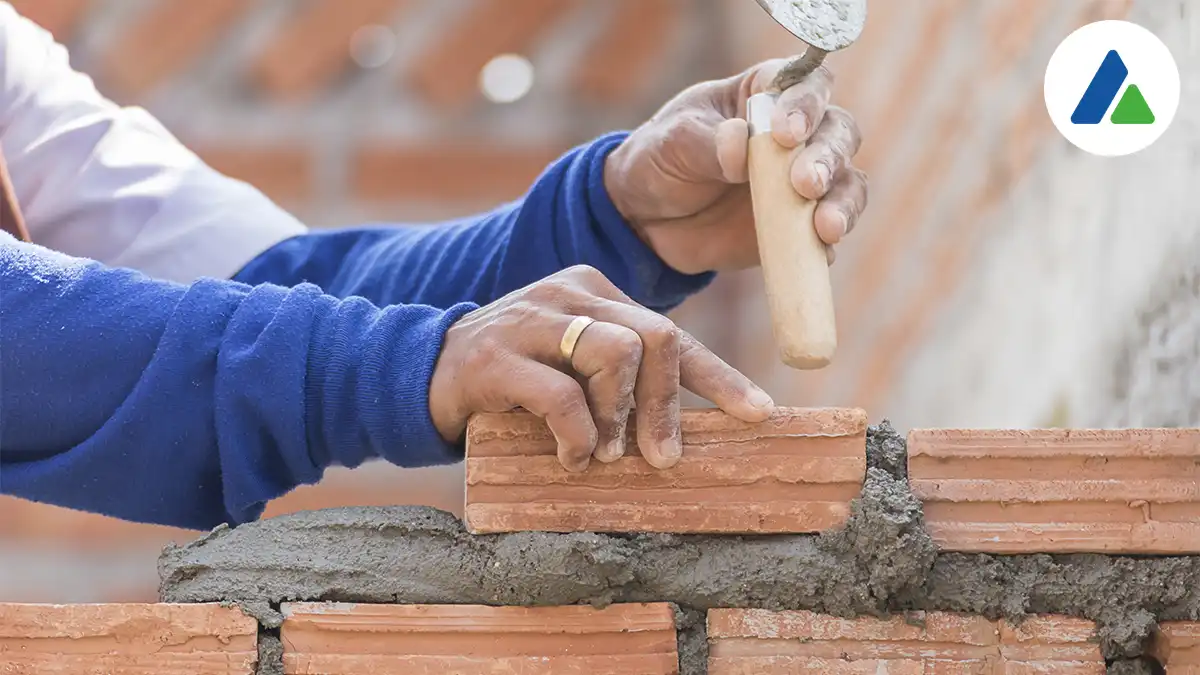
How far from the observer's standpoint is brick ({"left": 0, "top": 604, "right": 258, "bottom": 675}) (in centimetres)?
112

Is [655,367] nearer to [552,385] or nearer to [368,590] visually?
[552,385]

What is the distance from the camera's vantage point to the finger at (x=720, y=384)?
3.62 feet

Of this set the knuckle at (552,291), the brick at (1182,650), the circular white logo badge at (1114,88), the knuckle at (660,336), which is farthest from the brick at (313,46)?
the brick at (1182,650)

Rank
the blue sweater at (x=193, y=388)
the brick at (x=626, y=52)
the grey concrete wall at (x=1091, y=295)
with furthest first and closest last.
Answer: the brick at (x=626, y=52), the grey concrete wall at (x=1091, y=295), the blue sweater at (x=193, y=388)

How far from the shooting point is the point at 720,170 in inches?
61.0

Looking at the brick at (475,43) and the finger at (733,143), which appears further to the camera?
the brick at (475,43)

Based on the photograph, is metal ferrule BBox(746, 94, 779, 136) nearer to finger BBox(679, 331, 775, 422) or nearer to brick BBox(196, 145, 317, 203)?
finger BBox(679, 331, 775, 422)

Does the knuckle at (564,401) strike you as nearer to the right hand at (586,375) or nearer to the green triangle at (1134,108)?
the right hand at (586,375)

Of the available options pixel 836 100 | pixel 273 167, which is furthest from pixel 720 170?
pixel 273 167

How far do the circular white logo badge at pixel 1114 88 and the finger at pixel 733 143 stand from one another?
58 centimetres

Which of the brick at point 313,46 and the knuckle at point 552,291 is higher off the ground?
the brick at point 313,46

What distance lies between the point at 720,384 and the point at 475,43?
11.7 feet

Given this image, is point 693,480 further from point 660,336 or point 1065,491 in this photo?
point 1065,491

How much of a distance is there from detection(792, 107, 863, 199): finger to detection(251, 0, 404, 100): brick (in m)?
3.16
